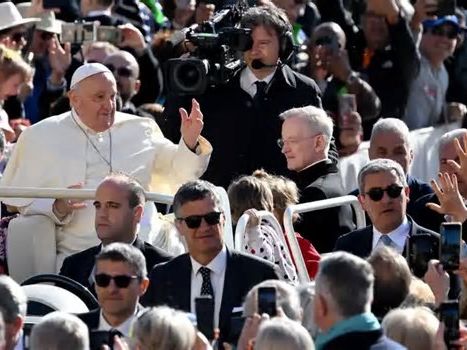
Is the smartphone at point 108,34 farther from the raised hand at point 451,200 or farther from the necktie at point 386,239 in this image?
the necktie at point 386,239

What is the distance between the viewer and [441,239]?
361 inches

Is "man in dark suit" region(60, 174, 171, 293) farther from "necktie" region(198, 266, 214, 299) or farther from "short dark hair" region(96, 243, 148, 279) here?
"short dark hair" region(96, 243, 148, 279)

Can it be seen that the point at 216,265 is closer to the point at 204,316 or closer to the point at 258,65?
the point at 204,316

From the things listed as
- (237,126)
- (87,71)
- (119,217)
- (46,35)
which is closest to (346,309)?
(119,217)

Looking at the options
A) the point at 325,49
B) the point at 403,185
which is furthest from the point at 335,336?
the point at 325,49

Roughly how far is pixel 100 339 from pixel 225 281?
158cm

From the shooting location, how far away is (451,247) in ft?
29.9

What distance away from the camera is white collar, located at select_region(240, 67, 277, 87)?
41.9 feet

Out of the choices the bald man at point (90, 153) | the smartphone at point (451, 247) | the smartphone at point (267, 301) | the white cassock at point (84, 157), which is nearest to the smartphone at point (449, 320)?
the smartphone at point (267, 301)

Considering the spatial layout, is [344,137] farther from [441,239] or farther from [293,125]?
[441,239]

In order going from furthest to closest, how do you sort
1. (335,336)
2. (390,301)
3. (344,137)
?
(344,137)
(390,301)
(335,336)

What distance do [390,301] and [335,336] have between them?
1081mm

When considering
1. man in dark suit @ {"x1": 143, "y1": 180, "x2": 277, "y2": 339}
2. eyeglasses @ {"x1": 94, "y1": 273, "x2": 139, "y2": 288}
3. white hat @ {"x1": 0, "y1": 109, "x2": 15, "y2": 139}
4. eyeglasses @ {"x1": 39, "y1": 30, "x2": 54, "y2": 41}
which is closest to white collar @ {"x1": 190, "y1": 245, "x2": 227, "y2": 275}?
man in dark suit @ {"x1": 143, "y1": 180, "x2": 277, "y2": 339}

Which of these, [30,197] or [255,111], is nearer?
[30,197]
